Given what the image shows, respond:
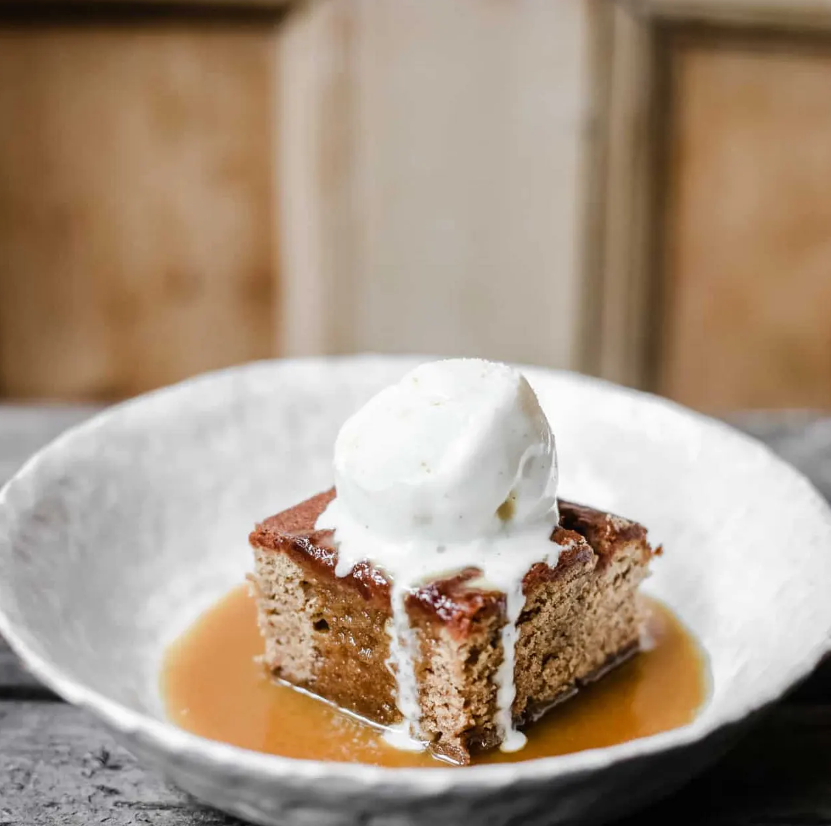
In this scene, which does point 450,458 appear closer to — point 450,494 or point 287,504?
point 450,494

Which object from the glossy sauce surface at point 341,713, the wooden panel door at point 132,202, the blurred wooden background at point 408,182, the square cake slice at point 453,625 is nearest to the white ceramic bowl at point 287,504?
the glossy sauce surface at point 341,713

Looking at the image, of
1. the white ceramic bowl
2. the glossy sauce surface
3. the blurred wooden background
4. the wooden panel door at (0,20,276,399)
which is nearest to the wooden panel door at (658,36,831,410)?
the blurred wooden background

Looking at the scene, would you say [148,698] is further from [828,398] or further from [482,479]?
[828,398]

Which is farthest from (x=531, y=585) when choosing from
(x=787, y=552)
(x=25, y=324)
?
(x=25, y=324)

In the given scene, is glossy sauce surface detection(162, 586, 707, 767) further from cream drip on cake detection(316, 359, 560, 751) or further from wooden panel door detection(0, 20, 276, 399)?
wooden panel door detection(0, 20, 276, 399)

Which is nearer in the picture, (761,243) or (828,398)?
(761,243)
